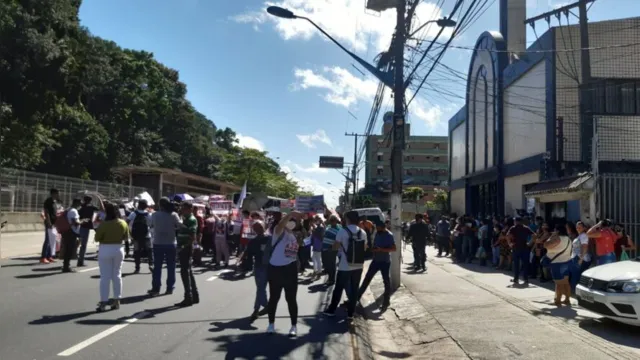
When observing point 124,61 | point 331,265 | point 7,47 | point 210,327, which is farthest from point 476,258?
point 124,61

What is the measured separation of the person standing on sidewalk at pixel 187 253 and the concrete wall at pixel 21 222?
55.1 feet

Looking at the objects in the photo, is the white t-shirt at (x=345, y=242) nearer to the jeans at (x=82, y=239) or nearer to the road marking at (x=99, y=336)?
the road marking at (x=99, y=336)

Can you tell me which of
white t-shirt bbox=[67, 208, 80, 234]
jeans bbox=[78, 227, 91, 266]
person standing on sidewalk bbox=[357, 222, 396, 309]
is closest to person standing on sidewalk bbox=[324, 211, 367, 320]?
person standing on sidewalk bbox=[357, 222, 396, 309]

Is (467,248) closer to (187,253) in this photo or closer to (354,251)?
(354,251)

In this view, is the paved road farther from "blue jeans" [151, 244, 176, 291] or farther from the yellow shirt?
the yellow shirt

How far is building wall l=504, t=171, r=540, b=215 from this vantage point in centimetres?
2327

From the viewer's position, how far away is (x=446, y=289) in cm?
1320

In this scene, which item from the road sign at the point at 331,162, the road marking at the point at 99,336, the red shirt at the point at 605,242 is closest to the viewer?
the road marking at the point at 99,336

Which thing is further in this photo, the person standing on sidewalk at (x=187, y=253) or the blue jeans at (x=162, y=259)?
the blue jeans at (x=162, y=259)

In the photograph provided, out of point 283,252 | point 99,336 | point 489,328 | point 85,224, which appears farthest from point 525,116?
point 99,336

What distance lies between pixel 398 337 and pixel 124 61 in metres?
47.5

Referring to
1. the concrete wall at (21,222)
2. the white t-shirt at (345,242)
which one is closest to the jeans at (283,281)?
the white t-shirt at (345,242)

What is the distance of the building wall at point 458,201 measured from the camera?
1467 inches

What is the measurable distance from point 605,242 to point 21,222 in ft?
75.5
